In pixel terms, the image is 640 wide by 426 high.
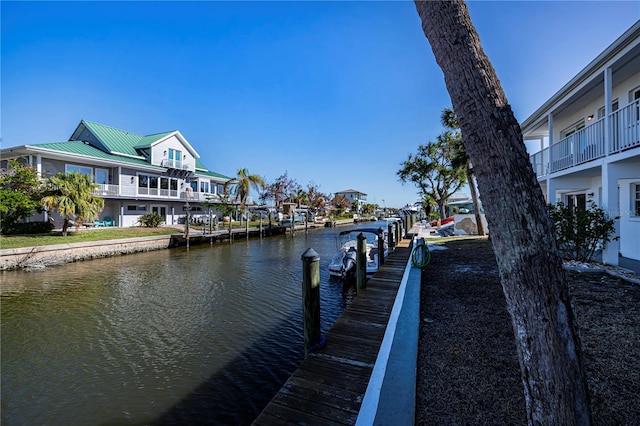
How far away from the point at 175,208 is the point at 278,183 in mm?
25388

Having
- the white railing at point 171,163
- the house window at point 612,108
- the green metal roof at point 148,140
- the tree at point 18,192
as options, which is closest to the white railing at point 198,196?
the white railing at point 171,163

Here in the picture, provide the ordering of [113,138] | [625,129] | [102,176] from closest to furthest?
[625,129]
[102,176]
[113,138]

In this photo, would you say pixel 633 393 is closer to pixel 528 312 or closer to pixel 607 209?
pixel 528 312

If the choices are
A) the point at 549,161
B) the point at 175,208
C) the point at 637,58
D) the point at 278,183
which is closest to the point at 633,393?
the point at 637,58

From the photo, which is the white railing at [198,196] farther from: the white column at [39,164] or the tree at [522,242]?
the tree at [522,242]

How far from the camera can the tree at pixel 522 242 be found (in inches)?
68.6

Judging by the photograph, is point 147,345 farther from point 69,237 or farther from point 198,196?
point 198,196

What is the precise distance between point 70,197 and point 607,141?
2621 cm

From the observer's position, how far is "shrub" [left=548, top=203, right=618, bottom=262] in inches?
317

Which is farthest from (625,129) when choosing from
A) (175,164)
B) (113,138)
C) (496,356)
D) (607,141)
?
(113,138)

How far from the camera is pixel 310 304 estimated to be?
15.0 feet

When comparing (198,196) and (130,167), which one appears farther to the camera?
(198,196)

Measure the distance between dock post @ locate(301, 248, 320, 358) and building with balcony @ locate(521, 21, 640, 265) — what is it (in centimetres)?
878

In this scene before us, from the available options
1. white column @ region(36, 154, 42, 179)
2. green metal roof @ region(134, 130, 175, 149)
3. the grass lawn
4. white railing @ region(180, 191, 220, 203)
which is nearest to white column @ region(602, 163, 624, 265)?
the grass lawn
